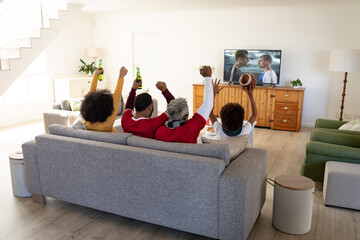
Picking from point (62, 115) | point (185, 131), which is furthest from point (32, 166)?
point (62, 115)

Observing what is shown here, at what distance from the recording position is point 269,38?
673cm

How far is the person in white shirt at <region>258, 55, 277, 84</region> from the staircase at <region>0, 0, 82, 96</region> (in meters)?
3.78

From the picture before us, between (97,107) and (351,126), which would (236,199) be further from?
(351,126)

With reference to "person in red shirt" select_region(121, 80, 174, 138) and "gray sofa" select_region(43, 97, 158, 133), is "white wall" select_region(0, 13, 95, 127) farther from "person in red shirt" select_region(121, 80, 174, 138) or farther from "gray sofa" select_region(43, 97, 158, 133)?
"person in red shirt" select_region(121, 80, 174, 138)

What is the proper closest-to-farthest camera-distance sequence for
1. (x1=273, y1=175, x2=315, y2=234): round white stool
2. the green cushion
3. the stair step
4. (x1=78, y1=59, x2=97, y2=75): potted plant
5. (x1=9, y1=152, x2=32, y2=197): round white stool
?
(x1=273, y1=175, x2=315, y2=234): round white stool → (x1=9, y1=152, x2=32, y2=197): round white stool → the green cushion → the stair step → (x1=78, y1=59, x2=97, y2=75): potted plant

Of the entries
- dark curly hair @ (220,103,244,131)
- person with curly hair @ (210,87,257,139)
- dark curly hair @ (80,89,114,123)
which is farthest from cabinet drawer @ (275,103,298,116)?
dark curly hair @ (80,89,114,123)

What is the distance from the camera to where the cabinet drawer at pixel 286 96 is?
244 inches

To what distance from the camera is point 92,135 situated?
281 centimetres

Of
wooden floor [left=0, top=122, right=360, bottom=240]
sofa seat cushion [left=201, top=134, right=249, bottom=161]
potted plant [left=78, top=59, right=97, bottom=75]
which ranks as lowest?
wooden floor [left=0, top=122, right=360, bottom=240]

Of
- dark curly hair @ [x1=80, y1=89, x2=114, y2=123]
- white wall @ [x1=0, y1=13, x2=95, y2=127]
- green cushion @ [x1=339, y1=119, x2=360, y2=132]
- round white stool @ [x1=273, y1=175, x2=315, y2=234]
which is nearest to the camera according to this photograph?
round white stool @ [x1=273, y1=175, x2=315, y2=234]

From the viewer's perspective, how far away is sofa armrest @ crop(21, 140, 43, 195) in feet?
9.83

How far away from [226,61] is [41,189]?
16.1 feet

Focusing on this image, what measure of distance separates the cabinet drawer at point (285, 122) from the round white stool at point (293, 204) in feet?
12.6

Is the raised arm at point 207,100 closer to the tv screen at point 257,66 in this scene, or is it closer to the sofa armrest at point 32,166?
the sofa armrest at point 32,166
